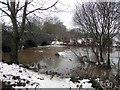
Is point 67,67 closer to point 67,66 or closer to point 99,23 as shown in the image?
point 67,66

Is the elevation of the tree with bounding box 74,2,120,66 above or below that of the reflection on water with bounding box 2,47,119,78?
above

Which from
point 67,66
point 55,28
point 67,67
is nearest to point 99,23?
point 67,66

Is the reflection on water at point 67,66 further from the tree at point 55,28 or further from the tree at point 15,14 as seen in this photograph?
the tree at point 55,28

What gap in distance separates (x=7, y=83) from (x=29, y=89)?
978 mm

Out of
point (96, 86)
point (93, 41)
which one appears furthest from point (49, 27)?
point (96, 86)

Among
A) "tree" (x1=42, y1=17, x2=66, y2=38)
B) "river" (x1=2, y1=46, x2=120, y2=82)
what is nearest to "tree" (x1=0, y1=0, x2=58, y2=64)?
"river" (x1=2, y1=46, x2=120, y2=82)

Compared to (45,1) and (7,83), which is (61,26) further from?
(7,83)

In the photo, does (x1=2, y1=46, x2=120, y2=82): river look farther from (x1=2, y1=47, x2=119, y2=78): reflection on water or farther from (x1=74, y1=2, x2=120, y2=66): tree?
(x1=74, y1=2, x2=120, y2=66): tree

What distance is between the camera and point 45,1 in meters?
15.2

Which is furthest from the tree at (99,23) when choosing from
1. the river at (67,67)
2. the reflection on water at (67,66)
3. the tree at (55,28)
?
the tree at (55,28)

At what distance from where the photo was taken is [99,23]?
18.9 meters

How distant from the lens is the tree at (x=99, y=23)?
1754 centimetres

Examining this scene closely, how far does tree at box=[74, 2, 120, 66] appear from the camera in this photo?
17.5 m

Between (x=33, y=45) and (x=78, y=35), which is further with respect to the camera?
(x=33, y=45)
